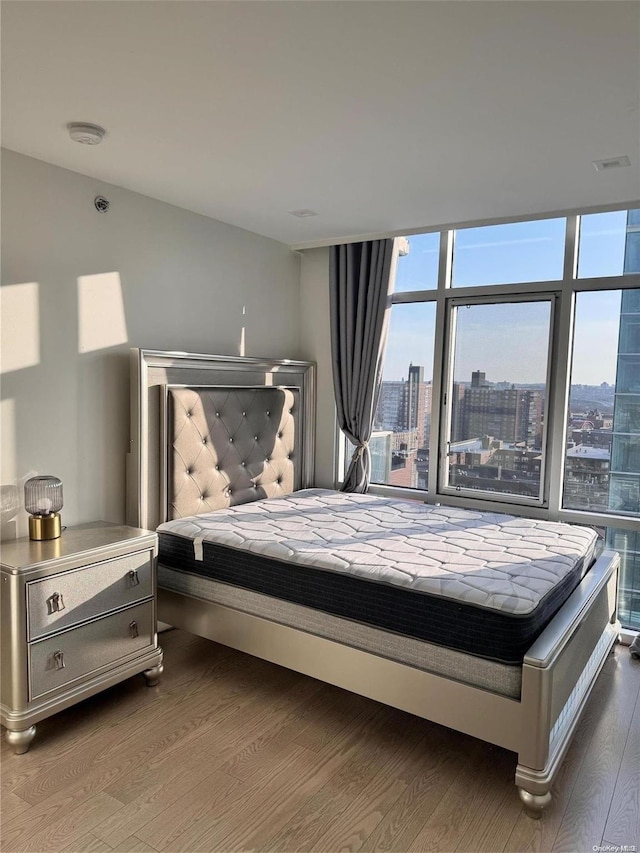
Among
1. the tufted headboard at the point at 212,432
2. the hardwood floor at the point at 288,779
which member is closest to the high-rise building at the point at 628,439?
the hardwood floor at the point at 288,779

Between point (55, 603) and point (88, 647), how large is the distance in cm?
26

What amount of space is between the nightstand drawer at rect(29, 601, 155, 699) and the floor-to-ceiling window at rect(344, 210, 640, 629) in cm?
191

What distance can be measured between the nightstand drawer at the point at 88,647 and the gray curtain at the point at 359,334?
174cm

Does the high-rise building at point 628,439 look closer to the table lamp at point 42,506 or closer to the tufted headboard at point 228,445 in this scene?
the tufted headboard at point 228,445

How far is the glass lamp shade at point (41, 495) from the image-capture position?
2.47 m

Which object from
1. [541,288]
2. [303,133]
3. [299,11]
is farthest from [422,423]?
[299,11]

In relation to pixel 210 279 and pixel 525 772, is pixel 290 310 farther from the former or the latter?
pixel 525 772

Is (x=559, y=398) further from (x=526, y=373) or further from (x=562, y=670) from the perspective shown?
(x=562, y=670)

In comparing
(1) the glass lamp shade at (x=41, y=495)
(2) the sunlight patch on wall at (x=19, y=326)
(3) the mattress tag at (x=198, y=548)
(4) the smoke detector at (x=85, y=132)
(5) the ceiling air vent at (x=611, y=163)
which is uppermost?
(5) the ceiling air vent at (x=611, y=163)

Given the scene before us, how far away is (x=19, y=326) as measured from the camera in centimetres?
252

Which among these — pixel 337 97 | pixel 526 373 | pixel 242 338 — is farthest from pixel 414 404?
pixel 337 97

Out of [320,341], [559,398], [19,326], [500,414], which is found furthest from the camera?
[320,341]

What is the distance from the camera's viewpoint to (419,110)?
201 cm

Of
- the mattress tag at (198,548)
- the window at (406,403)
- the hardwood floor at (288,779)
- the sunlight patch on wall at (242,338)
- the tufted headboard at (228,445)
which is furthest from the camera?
the window at (406,403)
